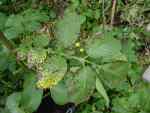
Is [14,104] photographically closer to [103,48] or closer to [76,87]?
[76,87]

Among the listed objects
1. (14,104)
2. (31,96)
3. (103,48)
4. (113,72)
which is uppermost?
(103,48)

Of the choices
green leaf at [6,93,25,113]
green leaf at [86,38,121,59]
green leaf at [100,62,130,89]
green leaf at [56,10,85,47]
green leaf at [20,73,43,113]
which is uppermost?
green leaf at [56,10,85,47]

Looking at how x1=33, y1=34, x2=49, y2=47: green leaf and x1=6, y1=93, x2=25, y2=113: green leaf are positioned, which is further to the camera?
x1=6, y1=93, x2=25, y2=113: green leaf

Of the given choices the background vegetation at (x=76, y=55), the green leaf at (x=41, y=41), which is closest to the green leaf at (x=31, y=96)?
the background vegetation at (x=76, y=55)

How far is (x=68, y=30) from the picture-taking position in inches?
79.0

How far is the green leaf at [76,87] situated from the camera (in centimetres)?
196

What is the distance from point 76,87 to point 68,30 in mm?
322

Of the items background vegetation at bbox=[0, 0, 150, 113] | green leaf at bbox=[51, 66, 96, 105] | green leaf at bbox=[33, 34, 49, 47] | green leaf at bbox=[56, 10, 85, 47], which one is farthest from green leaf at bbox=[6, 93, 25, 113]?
green leaf at bbox=[56, 10, 85, 47]

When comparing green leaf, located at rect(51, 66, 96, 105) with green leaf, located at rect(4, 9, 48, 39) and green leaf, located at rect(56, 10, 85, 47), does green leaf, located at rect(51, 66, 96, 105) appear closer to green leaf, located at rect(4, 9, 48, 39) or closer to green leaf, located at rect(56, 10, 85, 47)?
green leaf, located at rect(56, 10, 85, 47)

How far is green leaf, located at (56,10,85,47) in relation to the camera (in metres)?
1.99

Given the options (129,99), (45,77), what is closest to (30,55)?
(45,77)

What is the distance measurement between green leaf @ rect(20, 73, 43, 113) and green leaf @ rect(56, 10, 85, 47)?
0.94ft

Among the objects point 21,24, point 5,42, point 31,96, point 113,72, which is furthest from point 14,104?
point 113,72

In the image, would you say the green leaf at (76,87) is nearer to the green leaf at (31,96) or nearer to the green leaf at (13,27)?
the green leaf at (31,96)
